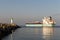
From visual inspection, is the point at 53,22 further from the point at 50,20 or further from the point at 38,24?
the point at 38,24

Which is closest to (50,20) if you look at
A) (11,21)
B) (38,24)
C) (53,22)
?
(53,22)

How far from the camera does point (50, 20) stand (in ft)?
454

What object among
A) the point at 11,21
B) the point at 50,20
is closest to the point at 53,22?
the point at 50,20

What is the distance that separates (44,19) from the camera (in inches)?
5669

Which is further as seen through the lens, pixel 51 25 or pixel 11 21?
pixel 51 25

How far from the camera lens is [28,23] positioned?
154250mm

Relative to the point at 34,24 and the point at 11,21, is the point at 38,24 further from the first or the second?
the point at 11,21

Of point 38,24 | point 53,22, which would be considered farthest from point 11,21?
point 38,24

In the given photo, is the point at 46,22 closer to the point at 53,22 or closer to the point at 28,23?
the point at 53,22

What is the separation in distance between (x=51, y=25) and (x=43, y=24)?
735 cm

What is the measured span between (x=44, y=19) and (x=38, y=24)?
30.2ft

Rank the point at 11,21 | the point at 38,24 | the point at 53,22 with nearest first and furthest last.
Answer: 1. the point at 11,21
2. the point at 53,22
3. the point at 38,24

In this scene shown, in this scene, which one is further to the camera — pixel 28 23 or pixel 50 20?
pixel 28 23

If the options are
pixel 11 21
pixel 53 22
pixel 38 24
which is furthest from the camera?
pixel 38 24
